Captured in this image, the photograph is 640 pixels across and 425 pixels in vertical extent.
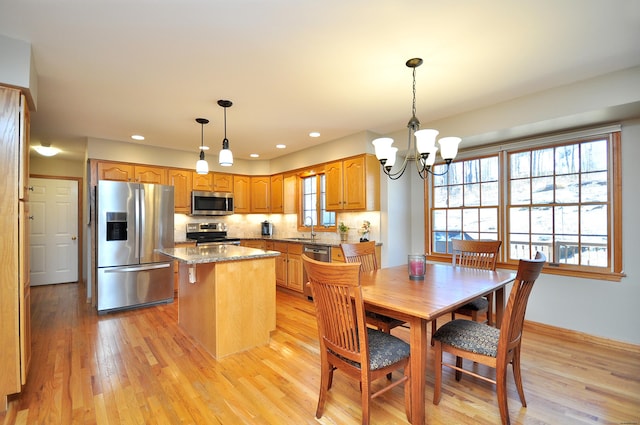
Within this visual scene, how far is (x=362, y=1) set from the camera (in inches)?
68.6

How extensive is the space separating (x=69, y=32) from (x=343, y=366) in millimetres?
2747

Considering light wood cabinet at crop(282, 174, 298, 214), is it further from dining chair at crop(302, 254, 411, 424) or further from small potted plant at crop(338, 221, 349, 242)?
dining chair at crop(302, 254, 411, 424)

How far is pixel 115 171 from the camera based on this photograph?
4625 millimetres

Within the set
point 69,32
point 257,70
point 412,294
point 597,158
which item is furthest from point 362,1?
point 597,158

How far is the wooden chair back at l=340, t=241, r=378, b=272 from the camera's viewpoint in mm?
2826

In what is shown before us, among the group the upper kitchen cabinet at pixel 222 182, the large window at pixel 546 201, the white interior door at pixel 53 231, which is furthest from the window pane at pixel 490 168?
the white interior door at pixel 53 231

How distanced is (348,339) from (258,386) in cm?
100

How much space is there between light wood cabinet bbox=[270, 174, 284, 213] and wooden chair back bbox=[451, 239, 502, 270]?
3.41 metres

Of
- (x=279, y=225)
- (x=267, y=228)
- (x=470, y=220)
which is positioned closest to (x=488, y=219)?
(x=470, y=220)

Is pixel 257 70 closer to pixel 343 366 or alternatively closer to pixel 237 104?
pixel 237 104

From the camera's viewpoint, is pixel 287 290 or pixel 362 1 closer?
pixel 362 1

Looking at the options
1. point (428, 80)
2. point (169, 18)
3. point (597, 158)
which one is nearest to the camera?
point (169, 18)

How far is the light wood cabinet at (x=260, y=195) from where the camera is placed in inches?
238

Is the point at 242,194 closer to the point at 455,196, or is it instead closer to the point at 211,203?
the point at 211,203
